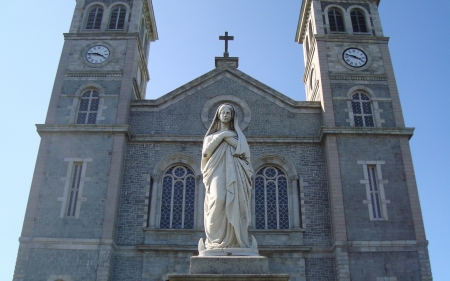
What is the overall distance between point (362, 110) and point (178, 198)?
894cm

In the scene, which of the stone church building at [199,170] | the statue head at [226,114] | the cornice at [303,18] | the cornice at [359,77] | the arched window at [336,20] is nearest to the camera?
the statue head at [226,114]

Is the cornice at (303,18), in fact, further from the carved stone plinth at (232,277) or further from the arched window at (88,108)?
the carved stone plinth at (232,277)

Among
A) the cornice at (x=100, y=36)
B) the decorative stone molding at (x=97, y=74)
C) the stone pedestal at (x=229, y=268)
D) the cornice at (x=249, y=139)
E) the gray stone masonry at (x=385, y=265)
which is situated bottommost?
the stone pedestal at (x=229, y=268)

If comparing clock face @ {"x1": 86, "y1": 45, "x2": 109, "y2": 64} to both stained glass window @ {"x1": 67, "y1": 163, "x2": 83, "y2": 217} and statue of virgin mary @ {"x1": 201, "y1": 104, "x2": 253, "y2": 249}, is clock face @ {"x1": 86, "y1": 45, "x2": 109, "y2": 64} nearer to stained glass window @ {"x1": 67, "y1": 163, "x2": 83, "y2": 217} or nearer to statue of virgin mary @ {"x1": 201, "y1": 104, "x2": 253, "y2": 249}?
stained glass window @ {"x1": 67, "y1": 163, "x2": 83, "y2": 217}

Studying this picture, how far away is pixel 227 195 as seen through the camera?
23.7 ft

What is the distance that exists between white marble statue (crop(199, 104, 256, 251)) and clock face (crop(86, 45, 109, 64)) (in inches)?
649

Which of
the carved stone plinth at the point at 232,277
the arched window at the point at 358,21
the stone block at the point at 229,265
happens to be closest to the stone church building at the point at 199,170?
the arched window at the point at 358,21

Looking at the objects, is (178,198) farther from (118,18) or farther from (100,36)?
(118,18)

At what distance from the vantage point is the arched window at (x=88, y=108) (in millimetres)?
21266

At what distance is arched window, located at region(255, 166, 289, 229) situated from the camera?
19400 millimetres

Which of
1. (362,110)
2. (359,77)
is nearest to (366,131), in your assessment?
(362,110)

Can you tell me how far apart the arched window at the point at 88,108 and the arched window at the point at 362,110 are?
11.4 metres

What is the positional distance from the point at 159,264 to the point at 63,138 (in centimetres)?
675

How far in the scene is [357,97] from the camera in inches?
866
